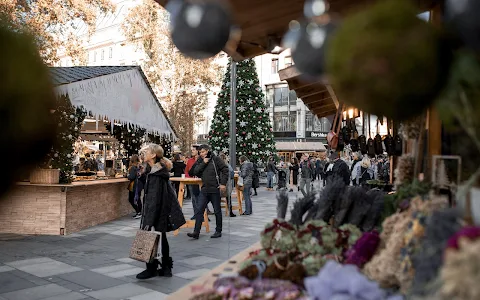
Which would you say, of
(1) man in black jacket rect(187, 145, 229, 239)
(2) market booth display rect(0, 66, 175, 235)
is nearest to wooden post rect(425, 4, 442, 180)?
(2) market booth display rect(0, 66, 175, 235)

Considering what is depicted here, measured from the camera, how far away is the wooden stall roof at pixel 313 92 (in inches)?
214

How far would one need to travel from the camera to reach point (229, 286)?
1.78 m

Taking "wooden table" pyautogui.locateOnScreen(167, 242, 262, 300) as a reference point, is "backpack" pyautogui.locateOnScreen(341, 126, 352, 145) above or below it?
above

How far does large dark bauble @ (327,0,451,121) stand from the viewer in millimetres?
740

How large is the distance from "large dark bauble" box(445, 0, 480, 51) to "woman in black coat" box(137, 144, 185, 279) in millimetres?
4891

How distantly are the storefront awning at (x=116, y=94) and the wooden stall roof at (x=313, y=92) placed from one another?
4113mm

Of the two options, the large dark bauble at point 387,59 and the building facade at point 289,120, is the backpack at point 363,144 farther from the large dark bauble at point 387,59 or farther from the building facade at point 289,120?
the building facade at point 289,120

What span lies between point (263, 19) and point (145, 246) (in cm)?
360

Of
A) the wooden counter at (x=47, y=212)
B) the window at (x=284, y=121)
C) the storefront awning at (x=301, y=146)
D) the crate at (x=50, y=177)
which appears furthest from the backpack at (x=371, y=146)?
the window at (x=284, y=121)

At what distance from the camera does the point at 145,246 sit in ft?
17.0

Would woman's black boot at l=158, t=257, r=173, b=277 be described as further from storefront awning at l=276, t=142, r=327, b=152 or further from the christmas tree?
storefront awning at l=276, t=142, r=327, b=152

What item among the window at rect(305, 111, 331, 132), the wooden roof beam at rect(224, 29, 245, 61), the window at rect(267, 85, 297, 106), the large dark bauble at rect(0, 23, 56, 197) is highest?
the window at rect(267, 85, 297, 106)

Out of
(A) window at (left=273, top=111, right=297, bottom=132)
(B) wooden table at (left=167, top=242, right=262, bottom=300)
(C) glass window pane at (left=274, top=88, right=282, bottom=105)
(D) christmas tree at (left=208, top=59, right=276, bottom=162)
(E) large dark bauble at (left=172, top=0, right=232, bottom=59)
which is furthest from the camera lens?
(C) glass window pane at (left=274, top=88, right=282, bottom=105)

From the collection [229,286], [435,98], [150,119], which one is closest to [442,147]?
[229,286]
